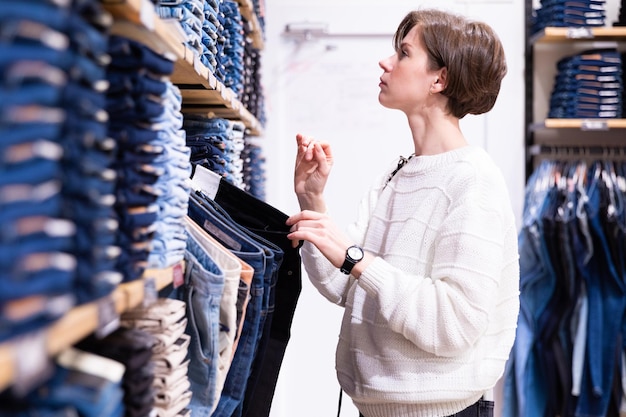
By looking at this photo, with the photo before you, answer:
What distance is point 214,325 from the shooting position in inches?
54.0

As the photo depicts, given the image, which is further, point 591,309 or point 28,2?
point 591,309

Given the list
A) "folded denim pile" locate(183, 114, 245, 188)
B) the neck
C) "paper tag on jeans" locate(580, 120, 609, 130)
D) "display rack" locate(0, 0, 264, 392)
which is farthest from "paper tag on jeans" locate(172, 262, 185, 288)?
"paper tag on jeans" locate(580, 120, 609, 130)

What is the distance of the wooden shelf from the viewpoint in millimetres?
949

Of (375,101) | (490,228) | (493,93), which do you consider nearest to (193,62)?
(490,228)

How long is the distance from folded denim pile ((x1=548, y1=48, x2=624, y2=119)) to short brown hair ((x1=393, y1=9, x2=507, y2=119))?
1889mm

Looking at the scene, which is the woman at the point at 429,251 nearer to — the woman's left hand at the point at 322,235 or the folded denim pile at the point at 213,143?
the woman's left hand at the point at 322,235

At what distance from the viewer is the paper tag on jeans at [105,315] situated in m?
0.84

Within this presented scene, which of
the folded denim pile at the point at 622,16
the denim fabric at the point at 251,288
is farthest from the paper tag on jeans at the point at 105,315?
the folded denim pile at the point at 622,16

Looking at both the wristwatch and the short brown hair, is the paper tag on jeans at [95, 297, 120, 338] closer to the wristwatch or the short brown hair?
the wristwatch

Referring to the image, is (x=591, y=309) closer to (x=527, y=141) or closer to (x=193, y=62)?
(x=527, y=141)

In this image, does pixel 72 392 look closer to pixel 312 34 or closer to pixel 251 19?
pixel 251 19

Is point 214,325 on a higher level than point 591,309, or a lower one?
higher

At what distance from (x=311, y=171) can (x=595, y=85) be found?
7.24ft

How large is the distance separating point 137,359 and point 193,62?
725 mm
